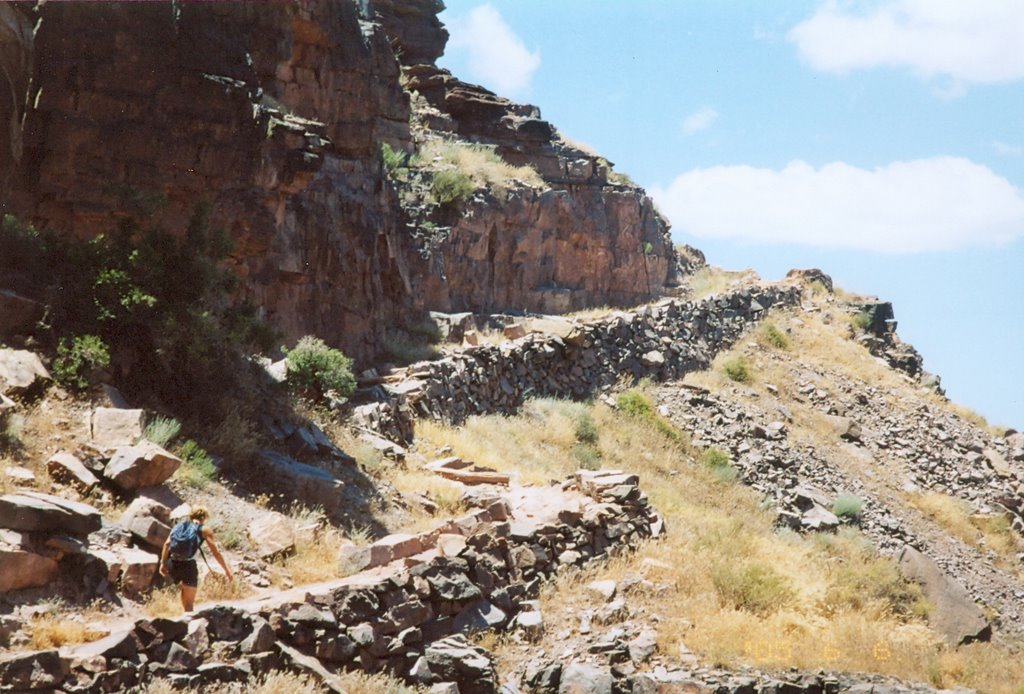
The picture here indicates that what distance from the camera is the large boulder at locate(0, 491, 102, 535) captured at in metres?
8.94

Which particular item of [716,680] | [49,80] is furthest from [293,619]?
[49,80]

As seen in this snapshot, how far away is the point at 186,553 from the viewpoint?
9.45 metres

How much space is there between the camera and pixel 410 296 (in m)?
24.9

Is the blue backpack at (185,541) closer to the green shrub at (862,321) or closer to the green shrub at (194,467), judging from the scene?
the green shrub at (194,467)

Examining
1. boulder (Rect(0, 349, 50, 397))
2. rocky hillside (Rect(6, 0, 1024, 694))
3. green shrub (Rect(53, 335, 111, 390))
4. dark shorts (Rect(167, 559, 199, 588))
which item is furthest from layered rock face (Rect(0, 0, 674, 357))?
dark shorts (Rect(167, 559, 199, 588))

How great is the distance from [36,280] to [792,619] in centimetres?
975

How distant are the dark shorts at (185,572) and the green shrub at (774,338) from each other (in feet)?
86.7

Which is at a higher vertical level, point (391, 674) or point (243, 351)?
point (243, 351)

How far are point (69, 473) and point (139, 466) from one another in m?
0.64

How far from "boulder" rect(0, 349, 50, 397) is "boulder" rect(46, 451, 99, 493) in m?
1.17

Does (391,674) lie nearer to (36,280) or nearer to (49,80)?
(36,280)

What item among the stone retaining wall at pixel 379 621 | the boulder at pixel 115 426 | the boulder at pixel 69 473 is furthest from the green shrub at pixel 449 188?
the boulder at pixel 69 473

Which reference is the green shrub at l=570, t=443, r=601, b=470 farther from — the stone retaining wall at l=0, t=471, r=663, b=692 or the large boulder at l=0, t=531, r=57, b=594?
the large boulder at l=0, t=531, r=57, b=594

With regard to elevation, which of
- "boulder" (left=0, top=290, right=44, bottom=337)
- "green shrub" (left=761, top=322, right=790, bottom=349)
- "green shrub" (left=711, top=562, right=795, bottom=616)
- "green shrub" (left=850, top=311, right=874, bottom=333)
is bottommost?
"green shrub" (left=711, top=562, right=795, bottom=616)
